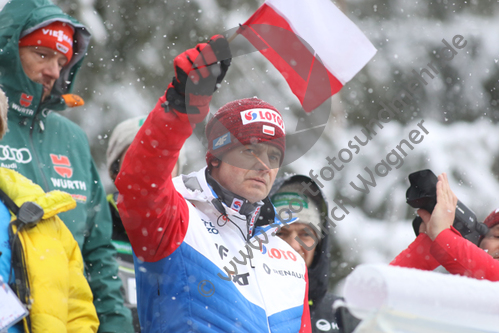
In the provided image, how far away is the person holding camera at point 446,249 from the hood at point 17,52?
1995 millimetres

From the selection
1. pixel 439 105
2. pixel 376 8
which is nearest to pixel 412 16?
pixel 376 8

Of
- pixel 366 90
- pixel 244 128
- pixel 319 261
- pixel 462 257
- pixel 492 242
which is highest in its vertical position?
pixel 244 128

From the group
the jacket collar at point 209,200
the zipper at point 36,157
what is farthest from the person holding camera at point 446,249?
the zipper at point 36,157

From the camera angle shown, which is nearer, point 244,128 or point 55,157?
point 244,128

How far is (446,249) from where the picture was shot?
252 cm

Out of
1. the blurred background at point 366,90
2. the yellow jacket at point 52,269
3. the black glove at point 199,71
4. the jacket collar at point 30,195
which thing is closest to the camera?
the black glove at point 199,71

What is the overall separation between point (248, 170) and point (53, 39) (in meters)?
1.35

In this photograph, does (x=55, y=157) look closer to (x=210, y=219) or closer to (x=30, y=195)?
(x=30, y=195)

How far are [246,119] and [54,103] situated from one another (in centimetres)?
118

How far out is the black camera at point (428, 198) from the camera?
2.69 m

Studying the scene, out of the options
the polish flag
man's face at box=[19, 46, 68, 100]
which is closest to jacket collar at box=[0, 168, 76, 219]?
man's face at box=[19, 46, 68, 100]

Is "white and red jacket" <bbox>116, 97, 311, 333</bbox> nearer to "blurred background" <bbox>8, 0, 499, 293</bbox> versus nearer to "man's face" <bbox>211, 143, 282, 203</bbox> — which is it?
"man's face" <bbox>211, 143, 282, 203</bbox>

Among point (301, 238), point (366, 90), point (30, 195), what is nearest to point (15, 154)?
point (30, 195)

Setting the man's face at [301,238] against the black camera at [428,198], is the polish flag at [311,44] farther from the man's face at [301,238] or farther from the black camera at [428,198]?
the man's face at [301,238]
